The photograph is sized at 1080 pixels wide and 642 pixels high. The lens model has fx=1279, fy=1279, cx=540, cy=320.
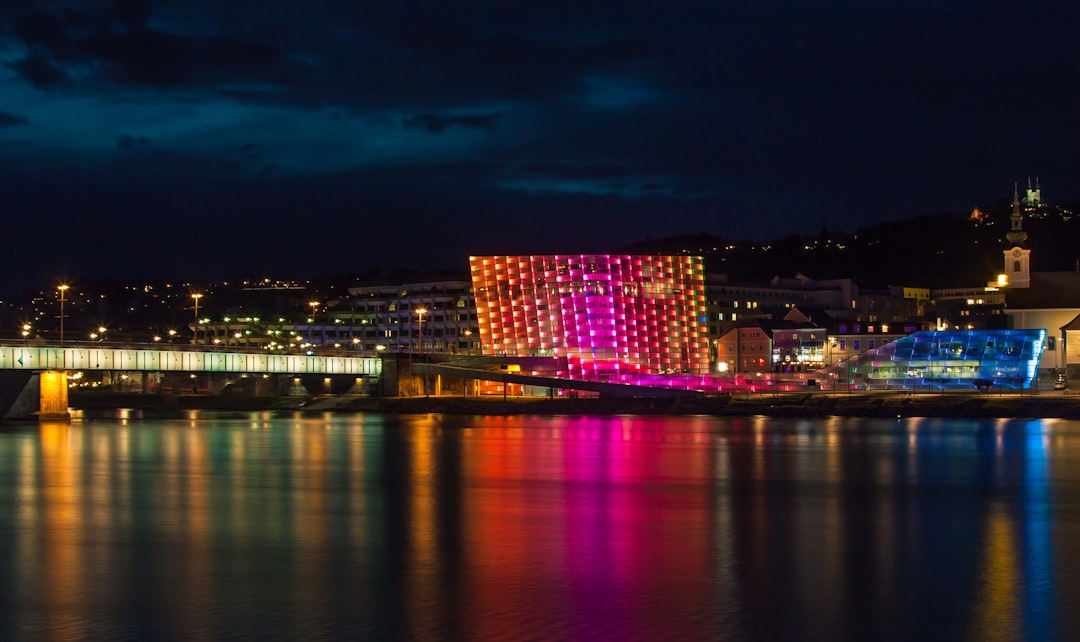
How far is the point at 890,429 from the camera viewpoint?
6125 cm

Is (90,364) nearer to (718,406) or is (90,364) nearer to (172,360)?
(172,360)

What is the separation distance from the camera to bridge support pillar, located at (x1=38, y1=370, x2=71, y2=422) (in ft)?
244

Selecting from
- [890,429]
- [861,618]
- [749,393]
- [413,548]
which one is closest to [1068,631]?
[861,618]

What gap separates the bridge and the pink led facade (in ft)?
80.7

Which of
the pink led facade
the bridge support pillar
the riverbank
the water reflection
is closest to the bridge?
the bridge support pillar

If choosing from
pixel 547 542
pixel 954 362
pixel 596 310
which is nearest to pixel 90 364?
pixel 596 310

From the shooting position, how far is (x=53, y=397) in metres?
75.2

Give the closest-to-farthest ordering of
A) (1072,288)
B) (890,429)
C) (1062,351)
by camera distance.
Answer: (890,429) → (1062,351) → (1072,288)

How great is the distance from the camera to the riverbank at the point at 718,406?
7162 cm

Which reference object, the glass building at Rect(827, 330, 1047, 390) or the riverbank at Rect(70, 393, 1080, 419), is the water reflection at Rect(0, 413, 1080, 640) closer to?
the riverbank at Rect(70, 393, 1080, 419)

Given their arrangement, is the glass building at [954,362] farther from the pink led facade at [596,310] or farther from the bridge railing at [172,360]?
the bridge railing at [172,360]

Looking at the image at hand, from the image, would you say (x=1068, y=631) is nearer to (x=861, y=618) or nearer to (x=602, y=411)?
(x=861, y=618)

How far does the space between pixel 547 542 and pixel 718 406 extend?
5498 cm

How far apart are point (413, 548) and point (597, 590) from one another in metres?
5.87
